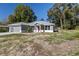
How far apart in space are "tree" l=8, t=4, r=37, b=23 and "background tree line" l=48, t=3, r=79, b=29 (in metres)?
0.28

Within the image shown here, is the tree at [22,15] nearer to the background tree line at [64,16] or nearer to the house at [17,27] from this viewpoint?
the house at [17,27]

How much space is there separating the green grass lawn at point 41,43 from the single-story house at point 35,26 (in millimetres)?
77

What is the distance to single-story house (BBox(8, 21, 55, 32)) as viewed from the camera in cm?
574

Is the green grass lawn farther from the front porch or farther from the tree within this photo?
the tree

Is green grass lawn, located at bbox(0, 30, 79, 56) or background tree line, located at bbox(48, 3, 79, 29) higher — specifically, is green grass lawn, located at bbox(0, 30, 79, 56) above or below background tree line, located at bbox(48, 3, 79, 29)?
below

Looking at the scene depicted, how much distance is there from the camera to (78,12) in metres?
5.74

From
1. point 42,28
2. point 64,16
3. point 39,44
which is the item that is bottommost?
point 39,44

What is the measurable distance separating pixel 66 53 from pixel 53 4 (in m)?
0.77

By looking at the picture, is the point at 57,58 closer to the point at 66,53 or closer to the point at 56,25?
the point at 66,53

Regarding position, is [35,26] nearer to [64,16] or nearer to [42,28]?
[42,28]

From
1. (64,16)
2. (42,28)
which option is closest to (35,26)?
(42,28)

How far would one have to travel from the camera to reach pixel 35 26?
5.78 metres

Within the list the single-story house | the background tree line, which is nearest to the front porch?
the single-story house

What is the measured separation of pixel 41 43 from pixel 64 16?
1.79 ft
